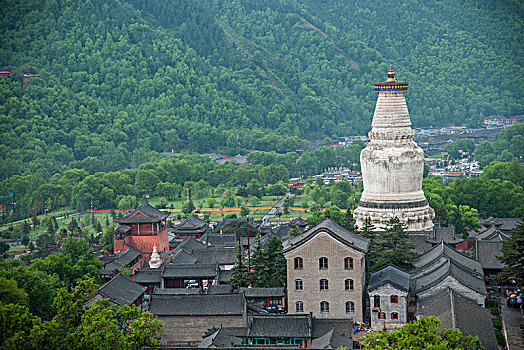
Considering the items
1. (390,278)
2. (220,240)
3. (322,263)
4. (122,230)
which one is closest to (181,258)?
(122,230)

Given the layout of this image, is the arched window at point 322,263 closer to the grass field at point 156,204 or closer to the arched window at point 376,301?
the arched window at point 376,301

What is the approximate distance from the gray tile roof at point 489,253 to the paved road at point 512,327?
5.18 meters

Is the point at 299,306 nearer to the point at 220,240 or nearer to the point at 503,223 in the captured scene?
the point at 220,240

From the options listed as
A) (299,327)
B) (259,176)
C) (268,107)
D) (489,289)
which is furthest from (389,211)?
(268,107)

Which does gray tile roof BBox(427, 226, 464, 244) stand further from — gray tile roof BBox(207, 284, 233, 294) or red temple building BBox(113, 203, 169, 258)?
red temple building BBox(113, 203, 169, 258)

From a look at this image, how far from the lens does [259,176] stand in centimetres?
10712

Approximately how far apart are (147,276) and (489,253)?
63.4 ft

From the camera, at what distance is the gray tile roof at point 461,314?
34062 millimetres

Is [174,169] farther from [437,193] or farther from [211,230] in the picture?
[437,193]

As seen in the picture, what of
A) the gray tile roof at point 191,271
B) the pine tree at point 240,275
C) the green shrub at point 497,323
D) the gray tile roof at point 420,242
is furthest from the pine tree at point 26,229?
the green shrub at point 497,323

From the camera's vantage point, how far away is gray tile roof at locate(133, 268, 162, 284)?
161 feet

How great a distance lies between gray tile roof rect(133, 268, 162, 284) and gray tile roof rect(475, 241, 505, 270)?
18066 mm

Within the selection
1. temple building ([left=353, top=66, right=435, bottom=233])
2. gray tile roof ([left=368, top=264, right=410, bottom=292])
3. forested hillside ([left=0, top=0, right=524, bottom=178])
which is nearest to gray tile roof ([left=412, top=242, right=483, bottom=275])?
gray tile roof ([left=368, top=264, right=410, bottom=292])

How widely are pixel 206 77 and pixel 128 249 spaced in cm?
11850
